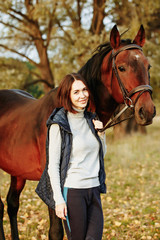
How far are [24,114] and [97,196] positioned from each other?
1.54m

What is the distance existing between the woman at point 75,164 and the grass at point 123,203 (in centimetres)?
93

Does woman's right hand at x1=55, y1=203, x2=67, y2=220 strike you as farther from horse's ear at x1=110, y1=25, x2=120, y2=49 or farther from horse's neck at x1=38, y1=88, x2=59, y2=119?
horse's ear at x1=110, y1=25, x2=120, y2=49

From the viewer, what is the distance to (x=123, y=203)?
5.82 metres

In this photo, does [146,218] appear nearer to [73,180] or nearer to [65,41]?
[73,180]

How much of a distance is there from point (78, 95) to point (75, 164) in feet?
1.76

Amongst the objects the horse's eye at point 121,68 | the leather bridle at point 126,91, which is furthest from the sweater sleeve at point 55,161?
the horse's eye at point 121,68

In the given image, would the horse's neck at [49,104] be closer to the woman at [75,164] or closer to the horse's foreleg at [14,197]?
the woman at [75,164]

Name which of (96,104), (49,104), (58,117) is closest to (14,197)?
(49,104)

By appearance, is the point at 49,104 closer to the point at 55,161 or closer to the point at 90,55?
the point at 55,161

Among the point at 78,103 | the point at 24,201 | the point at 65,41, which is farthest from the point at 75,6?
the point at 78,103

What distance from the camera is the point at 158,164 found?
9.02 m

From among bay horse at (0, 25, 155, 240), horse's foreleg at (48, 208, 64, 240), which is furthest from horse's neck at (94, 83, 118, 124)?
horse's foreleg at (48, 208, 64, 240)

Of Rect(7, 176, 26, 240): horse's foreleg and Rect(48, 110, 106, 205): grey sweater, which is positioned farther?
Rect(7, 176, 26, 240): horse's foreleg

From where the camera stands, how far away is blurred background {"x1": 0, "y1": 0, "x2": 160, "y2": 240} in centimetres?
580
